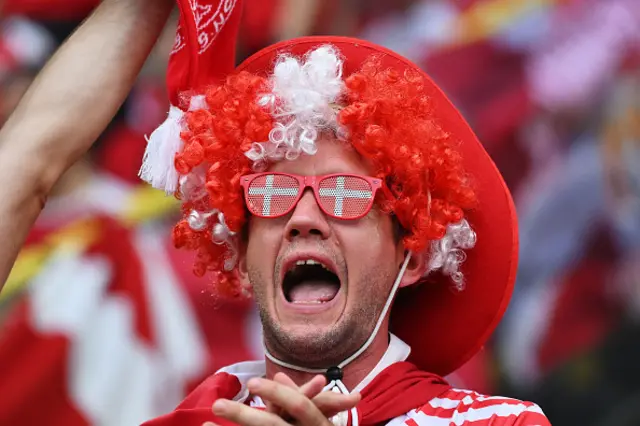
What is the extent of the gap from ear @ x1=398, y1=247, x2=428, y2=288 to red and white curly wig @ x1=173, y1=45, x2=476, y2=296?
2 cm

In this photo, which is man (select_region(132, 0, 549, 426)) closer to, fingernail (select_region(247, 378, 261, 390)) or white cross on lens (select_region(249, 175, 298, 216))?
white cross on lens (select_region(249, 175, 298, 216))

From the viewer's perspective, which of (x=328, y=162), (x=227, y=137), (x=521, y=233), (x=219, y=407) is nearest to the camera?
(x=219, y=407)

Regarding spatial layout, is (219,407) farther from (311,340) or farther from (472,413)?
(472,413)

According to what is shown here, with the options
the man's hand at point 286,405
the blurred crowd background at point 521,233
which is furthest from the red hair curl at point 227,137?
the blurred crowd background at point 521,233

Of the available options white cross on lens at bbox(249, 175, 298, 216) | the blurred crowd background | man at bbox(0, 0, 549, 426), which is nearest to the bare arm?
man at bbox(0, 0, 549, 426)

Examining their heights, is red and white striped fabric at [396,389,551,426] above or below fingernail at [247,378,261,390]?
below

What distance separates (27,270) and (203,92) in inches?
66.2

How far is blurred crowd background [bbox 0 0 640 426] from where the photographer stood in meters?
3.91

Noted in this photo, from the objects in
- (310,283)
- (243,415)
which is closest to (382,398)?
(310,283)

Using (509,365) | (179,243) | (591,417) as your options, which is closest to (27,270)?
(179,243)

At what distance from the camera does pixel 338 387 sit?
8.54ft

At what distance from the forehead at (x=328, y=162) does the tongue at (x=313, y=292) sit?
26cm

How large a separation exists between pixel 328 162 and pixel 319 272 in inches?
10.4

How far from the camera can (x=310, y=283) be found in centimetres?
270
